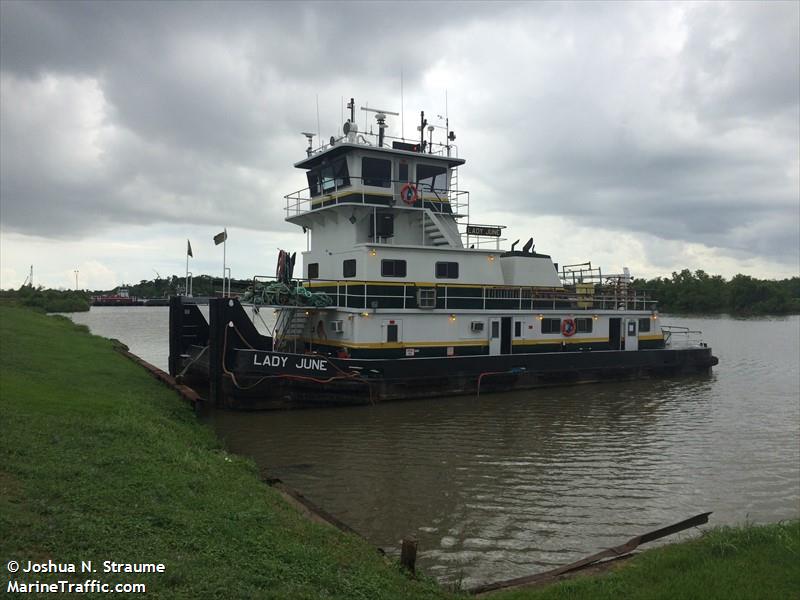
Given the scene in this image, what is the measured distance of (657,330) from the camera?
26.2 meters

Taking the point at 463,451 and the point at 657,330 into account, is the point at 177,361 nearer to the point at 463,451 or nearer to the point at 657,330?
the point at 463,451

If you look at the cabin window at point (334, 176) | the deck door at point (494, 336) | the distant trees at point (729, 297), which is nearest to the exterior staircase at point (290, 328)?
the cabin window at point (334, 176)

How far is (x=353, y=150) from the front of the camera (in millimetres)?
20266

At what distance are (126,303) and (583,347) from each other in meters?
115

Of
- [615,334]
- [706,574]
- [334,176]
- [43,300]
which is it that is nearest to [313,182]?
[334,176]

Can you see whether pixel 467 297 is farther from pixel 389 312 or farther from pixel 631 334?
pixel 631 334

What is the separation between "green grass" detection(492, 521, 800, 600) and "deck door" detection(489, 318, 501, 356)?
47.2 feet

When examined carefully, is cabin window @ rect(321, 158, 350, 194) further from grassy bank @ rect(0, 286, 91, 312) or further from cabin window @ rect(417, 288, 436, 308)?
grassy bank @ rect(0, 286, 91, 312)

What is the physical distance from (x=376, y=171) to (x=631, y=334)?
42.6 ft

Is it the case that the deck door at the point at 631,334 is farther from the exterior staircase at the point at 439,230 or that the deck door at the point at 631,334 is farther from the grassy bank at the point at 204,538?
the grassy bank at the point at 204,538

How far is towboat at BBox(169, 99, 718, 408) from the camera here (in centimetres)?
1758

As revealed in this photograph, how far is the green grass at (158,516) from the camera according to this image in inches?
200

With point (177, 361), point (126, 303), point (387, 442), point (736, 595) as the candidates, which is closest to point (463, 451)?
point (387, 442)

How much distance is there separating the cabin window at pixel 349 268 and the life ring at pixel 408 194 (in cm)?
295
